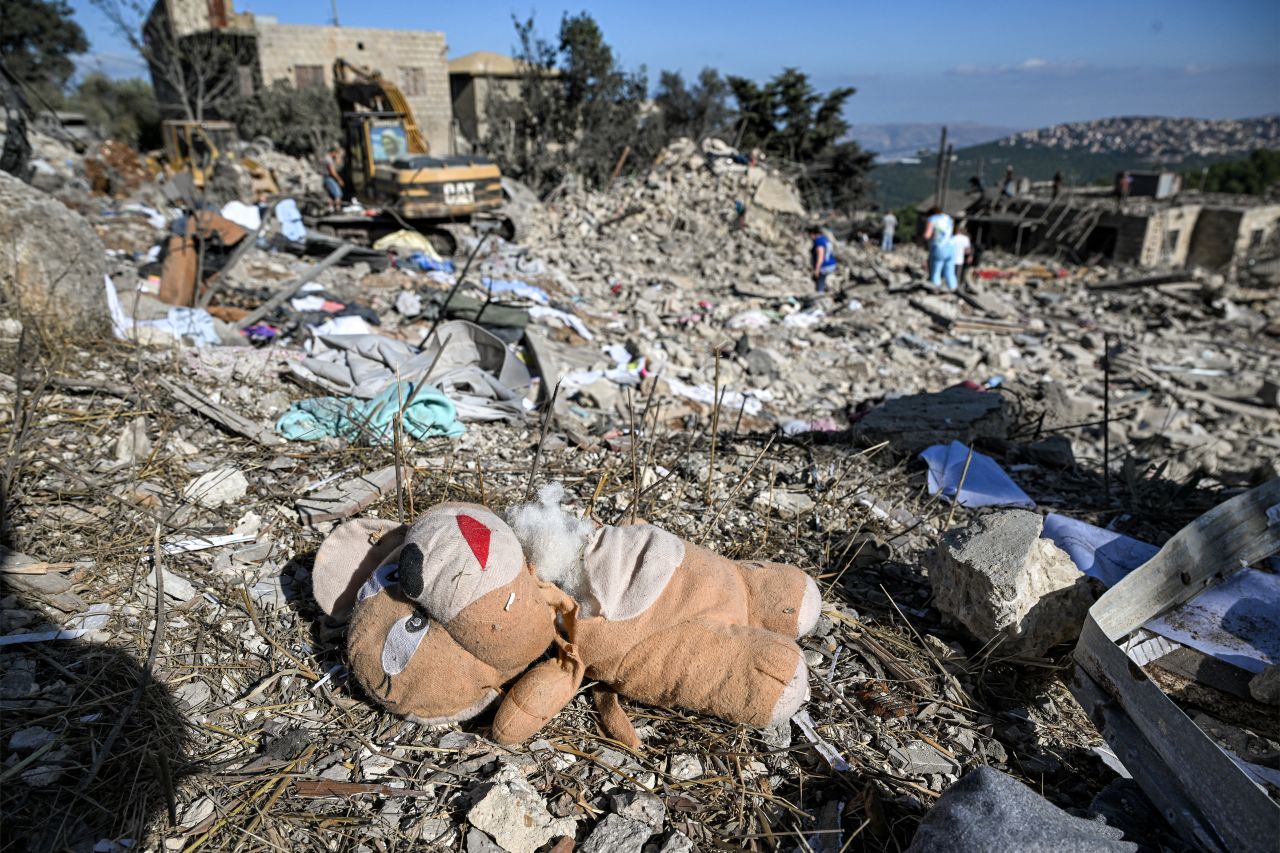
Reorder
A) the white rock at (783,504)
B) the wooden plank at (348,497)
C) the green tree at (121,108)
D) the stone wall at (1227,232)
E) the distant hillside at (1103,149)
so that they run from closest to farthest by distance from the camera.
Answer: the wooden plank at (348,497), the white rock at (783,504), the stone wall at (1227,232), the green tree at (121,108), the distant hillside at (1103,149)

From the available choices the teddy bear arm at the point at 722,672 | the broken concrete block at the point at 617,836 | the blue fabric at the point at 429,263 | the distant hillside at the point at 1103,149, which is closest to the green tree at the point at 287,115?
the blue fabric at the point at 429,263

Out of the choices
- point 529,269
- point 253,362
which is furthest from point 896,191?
point 253,362

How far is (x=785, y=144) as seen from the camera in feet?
77.1

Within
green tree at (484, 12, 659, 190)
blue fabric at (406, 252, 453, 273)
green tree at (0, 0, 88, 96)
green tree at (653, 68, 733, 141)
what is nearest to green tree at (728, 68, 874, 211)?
green tree at (653, 68, 733, 141)

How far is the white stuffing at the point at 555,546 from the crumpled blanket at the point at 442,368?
221 cm

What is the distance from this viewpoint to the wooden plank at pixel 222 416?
3.32 metres

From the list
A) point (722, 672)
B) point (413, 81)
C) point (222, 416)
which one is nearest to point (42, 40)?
point (413, 81)

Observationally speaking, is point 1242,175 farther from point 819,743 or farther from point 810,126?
point 819,743

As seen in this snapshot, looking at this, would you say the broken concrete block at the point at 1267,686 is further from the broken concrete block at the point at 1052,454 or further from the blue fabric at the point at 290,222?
the blue fabric at the point at 290,222

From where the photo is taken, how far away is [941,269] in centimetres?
1101

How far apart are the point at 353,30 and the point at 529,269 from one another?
20.0 m

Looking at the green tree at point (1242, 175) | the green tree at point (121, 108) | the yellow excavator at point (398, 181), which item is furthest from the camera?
the green tree at point (1242, 175)

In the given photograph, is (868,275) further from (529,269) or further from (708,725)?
(708,725)

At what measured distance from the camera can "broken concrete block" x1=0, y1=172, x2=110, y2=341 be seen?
392 cm
